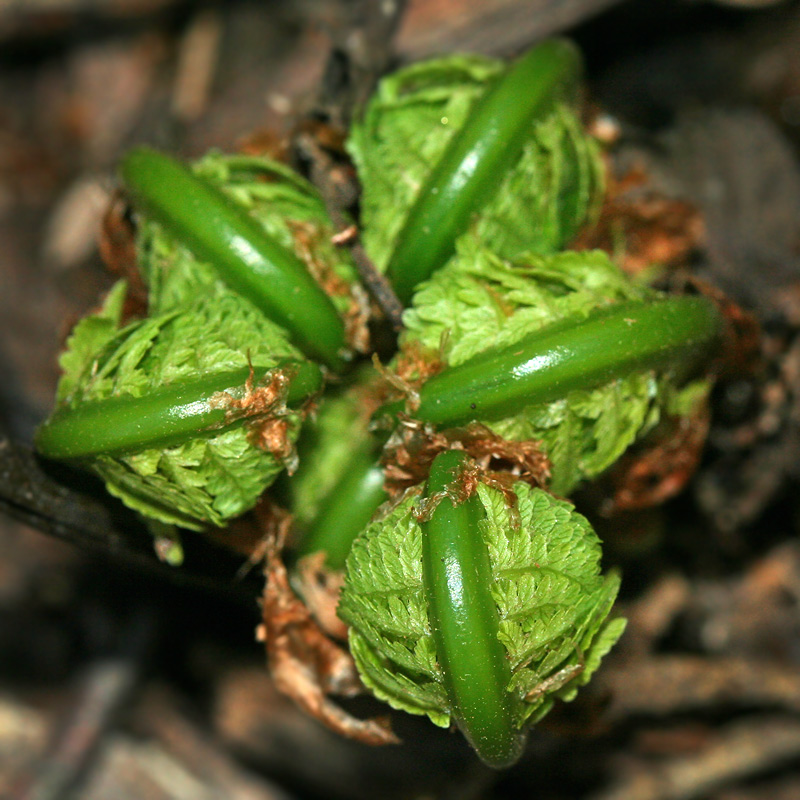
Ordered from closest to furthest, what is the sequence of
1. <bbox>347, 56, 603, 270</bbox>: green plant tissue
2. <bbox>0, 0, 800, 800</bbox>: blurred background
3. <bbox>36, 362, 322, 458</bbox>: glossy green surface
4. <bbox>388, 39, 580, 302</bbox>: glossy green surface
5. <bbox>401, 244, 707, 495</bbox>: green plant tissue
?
<bbox>36, 362, 322, 458</bbox>: glossy green surface, <bbox>401, 244, 707, 495</bbox>: green plant tissue, <bbox>388, 39, 580, 302</bbox>: glossy green surface, <bbox>347, 56, 603, 270</bbox>: green plant tissue, <bbox>0, 0, 800, 800</bbox>: blurred background

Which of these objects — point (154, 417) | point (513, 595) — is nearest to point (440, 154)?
point (154, 417)

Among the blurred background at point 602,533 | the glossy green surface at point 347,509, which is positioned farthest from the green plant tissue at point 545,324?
the blurred background at point 602,533

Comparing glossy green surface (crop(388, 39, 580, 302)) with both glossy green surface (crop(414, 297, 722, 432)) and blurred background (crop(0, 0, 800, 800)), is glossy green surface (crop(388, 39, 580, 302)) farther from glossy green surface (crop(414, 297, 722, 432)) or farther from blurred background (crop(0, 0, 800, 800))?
blurred background (crop(0, 0, 800, 800))

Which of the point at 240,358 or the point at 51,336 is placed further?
the point at 51,336

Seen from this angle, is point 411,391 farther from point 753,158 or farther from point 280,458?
point 753,158

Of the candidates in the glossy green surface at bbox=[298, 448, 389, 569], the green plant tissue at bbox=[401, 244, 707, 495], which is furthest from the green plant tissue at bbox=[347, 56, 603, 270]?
the glossy green surface at bbox=[298, 448, 389, 569]

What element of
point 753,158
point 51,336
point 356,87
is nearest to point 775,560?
point 753,158
